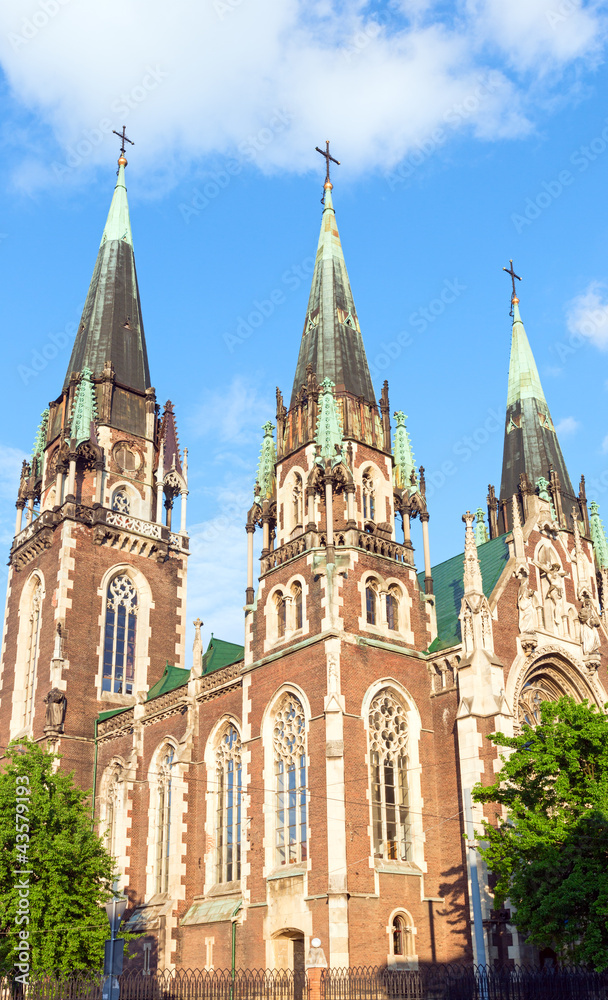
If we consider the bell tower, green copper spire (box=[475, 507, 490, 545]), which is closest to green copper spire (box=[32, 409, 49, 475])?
the bell tower

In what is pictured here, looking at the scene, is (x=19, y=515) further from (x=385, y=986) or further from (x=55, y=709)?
(x=385, y=986)

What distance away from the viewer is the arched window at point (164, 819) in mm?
38375

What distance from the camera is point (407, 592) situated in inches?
1431

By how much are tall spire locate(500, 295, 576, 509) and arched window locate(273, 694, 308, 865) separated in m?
16.9

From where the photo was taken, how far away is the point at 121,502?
51.5m

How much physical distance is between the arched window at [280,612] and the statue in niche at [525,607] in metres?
8.31

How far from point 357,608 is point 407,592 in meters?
A: 3.10

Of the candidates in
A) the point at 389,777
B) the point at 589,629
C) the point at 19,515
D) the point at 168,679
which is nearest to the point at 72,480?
the point at 19,515

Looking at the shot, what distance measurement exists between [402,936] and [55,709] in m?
20.1

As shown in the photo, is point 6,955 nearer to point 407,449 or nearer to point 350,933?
point 350,933

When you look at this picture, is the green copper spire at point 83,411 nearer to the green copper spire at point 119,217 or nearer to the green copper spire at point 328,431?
the green copper spire at point 119,217

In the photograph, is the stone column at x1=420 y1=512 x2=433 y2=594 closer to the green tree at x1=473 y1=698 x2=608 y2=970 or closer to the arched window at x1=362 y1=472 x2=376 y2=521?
the arched window at x1=362 y1=472 x2=376 y2=521

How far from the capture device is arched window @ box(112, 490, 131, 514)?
5106 centimetres

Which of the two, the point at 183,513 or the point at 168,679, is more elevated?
the point at 183,513
